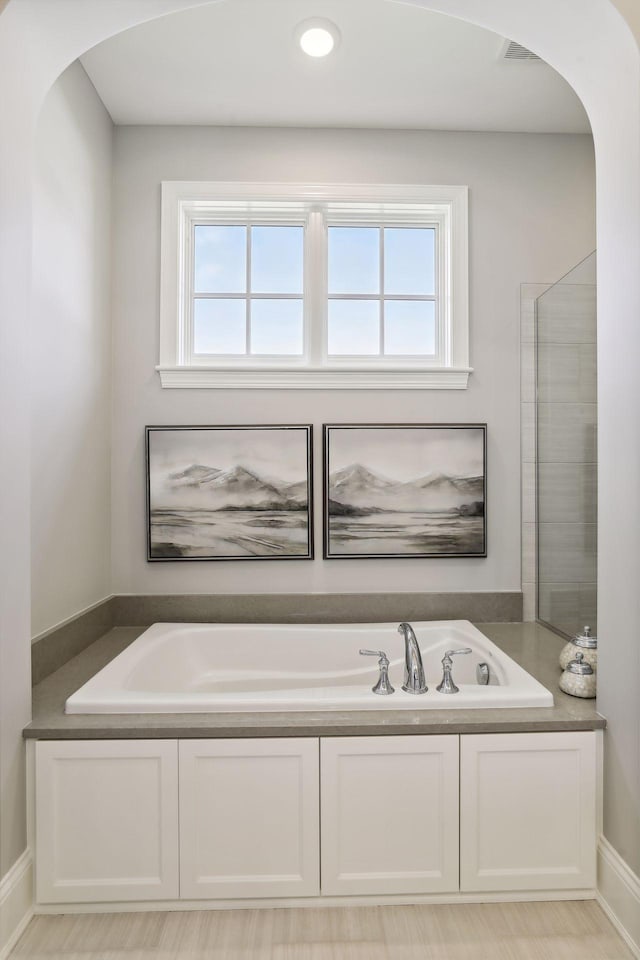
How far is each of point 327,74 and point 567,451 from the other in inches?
70.4

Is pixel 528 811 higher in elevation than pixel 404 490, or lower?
lower

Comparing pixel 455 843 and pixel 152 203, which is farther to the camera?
pixel 152 203

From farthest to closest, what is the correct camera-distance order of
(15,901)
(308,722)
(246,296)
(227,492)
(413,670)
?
A: 1. (246,296)
2. (227,492)
3. (413,670)
4. (308,722)
5. (15,901)

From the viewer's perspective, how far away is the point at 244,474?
274 centimetres

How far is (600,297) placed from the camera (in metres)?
1.79

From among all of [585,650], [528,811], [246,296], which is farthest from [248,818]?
[246,296]

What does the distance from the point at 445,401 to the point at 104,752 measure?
1959 mm

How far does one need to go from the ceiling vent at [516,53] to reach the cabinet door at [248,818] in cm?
247

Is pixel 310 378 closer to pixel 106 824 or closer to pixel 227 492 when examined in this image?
pixel 227 492

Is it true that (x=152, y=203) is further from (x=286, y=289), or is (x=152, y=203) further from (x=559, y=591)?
(x=559, y=591)

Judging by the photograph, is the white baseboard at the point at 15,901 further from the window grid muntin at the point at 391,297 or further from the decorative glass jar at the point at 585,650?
the window grid muntin at the point at 391,297

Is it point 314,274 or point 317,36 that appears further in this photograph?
point 314,274

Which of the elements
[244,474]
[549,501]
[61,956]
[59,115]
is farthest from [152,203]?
[61,956]

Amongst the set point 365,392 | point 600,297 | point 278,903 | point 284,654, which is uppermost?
point 600,297
